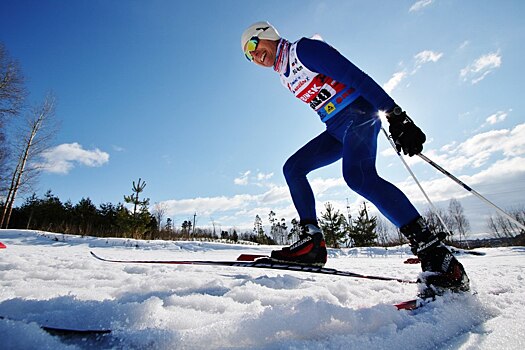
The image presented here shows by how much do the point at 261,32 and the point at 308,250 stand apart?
200cm

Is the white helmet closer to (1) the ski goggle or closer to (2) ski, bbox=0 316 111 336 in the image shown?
(1) the ski goggle

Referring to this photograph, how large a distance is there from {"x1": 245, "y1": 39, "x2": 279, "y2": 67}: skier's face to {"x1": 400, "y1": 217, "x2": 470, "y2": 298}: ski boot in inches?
71.7

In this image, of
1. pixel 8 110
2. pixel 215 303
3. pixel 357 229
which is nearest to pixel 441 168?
pixel 215 303

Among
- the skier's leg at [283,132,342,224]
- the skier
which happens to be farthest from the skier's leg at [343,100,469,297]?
the skier's leg at [283,132,342,224]

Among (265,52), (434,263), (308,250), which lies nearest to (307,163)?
(308,250)

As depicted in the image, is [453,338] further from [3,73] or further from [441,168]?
[3,73]

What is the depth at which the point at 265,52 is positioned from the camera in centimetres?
242

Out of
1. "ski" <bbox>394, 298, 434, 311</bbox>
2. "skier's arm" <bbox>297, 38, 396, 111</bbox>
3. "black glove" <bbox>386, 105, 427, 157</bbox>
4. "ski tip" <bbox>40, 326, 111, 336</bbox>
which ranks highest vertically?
"skier's arm" <bbox>297, 38, 396, 111</bbox>

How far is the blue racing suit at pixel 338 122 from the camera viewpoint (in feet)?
5.22

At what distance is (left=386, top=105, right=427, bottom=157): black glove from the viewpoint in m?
1.58

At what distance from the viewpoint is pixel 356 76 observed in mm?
1710

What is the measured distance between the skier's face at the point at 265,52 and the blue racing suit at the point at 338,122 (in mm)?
95

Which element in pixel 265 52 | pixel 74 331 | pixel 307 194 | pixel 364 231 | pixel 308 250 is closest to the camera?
pixel 74 331

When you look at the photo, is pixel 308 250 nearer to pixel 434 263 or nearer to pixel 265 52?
pixel 434 263
